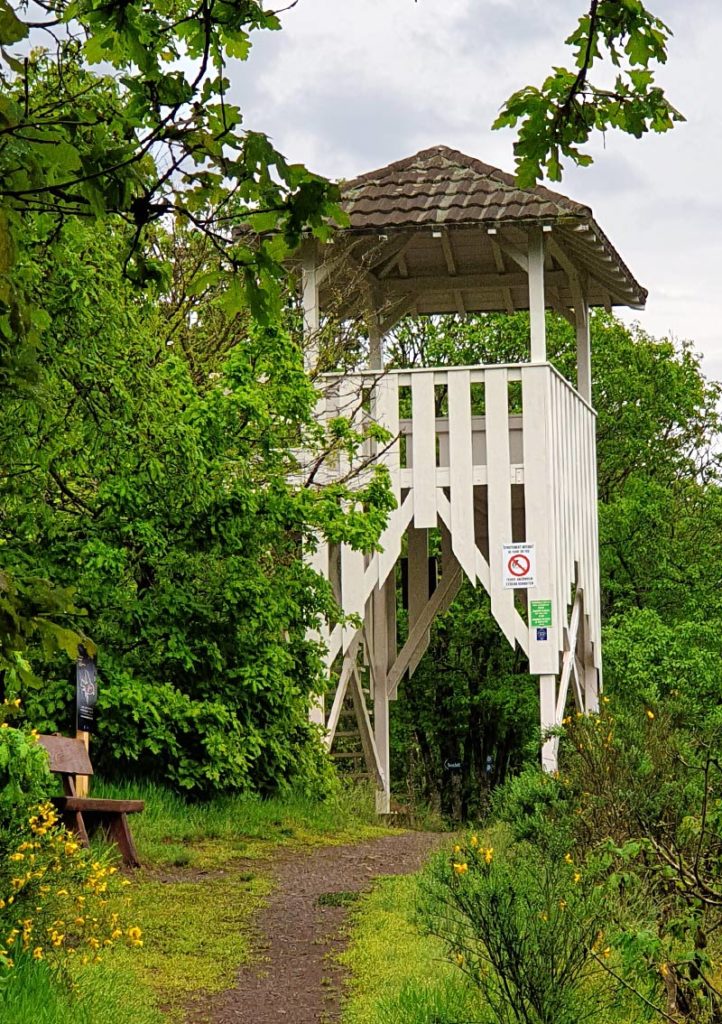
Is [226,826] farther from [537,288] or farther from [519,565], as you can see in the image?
[537,288]

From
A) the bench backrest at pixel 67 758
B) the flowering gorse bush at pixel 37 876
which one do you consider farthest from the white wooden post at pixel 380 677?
the flowering gorse bush at pixel 37 876

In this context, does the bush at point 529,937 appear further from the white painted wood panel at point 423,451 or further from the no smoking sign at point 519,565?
the white painted wood panel at point 423,451

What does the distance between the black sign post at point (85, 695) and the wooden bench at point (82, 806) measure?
376mm

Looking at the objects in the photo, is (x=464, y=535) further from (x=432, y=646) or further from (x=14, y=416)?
(x=432, y=646)

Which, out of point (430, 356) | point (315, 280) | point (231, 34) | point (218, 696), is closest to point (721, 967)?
point (231, 34)

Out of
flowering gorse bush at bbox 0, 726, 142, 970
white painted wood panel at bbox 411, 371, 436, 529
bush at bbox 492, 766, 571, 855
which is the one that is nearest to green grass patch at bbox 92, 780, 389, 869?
bush at bbox 492, 766, 571, 855

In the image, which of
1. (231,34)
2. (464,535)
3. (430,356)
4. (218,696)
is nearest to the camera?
(231,34)

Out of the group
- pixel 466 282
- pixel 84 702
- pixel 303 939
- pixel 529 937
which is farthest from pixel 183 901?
pixel 466 282

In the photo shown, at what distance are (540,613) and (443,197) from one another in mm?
4333

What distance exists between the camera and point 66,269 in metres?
9.87

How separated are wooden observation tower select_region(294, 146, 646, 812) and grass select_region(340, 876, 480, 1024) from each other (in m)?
5.93

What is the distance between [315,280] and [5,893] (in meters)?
10.2

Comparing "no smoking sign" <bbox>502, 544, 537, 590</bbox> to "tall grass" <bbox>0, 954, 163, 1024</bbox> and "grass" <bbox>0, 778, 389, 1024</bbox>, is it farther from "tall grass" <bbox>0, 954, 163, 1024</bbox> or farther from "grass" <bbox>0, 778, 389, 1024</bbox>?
"tall grass" <bbox>0, 954, 163, 1024</bbox>

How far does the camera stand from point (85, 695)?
34.5 feet
